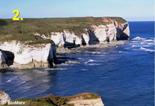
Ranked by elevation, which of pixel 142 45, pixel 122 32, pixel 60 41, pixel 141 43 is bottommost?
pixel 141 43

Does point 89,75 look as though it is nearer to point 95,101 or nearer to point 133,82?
point 133,82

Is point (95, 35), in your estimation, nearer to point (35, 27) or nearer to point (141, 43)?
point (141, 43)

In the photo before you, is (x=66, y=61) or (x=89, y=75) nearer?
(x=89, y=75)

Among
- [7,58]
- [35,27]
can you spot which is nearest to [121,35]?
[35,27]

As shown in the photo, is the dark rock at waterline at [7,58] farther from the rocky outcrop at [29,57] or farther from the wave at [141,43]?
the wave at [141,43]

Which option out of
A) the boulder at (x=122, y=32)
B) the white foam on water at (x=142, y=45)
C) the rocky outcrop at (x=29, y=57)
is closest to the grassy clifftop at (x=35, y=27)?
the boulder at (x=122, y=32)

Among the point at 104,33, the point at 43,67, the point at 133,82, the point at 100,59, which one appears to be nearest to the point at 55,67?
the point at 43,67
